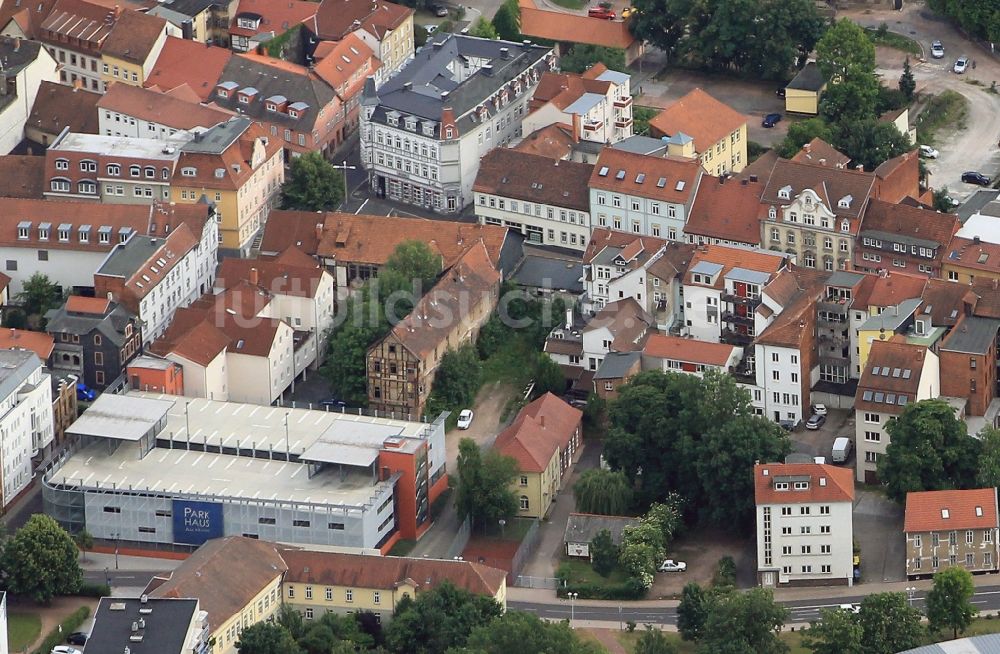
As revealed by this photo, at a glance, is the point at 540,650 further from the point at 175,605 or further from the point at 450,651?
the point at 175,605

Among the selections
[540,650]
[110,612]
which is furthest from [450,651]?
[110,612]

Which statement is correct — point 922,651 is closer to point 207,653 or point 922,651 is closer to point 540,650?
point 540,650

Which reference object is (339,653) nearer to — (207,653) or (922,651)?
(207,653)

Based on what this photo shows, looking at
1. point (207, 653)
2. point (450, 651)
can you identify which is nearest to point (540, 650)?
point (450, 651)

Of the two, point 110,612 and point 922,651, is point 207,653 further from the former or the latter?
point 922,651

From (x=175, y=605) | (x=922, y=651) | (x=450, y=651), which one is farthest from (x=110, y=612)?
(x=922, y=651)
